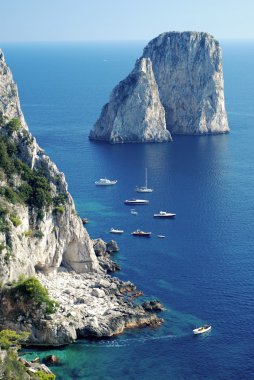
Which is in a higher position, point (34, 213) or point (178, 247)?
point (34, 213)

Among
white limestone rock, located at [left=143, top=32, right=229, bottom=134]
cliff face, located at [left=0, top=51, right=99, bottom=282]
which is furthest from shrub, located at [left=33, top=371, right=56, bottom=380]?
white limestone rock, located at [left=143, top=32, right=229, bottom=134]

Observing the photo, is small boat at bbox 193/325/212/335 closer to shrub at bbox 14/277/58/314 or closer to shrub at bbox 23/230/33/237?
shrub at bbox 14/277/58/314

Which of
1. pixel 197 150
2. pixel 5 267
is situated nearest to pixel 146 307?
pixel 5 267

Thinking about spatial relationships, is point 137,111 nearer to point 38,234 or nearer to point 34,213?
point 34,213

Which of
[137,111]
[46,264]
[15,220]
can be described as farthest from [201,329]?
[137,111]

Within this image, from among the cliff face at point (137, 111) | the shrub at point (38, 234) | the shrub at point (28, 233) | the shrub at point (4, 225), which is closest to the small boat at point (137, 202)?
the shrub at point (38, 234)
